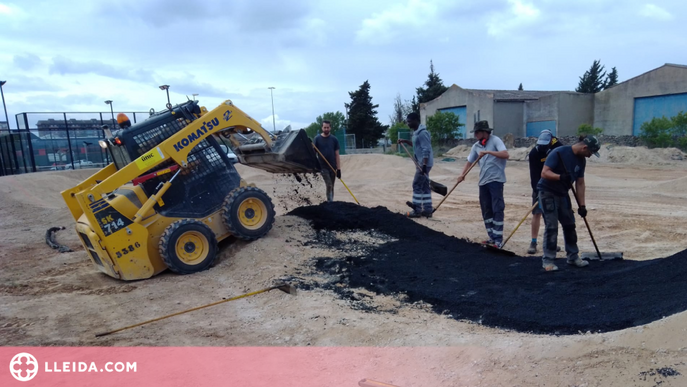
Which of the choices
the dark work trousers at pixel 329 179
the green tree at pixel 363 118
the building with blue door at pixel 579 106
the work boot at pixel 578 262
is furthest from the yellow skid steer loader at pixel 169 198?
the green tree at pixel 363 118

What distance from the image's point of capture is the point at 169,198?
570 centimetres

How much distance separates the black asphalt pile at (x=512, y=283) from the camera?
11.7 feet

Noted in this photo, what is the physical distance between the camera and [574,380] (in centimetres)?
250

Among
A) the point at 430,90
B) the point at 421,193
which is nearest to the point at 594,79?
the point at 430,90

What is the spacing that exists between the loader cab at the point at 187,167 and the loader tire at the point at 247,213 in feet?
0.74

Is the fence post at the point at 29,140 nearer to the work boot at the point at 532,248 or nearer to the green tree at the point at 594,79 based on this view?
the work boot at the point at 532,248

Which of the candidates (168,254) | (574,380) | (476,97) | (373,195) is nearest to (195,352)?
(168,254)

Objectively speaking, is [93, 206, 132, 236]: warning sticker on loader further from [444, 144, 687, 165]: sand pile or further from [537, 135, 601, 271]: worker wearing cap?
[444, 144, 687, 165]: sand pile

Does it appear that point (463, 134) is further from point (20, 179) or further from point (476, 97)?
point (20, 179)

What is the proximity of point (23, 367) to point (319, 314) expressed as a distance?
7.55 ft

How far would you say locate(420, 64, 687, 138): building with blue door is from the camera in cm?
2662

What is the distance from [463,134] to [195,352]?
110 ft

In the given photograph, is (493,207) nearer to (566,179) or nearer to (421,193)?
(566,179)

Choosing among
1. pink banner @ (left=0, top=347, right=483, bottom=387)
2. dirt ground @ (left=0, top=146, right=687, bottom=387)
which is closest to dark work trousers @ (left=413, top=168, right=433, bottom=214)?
dirt ground @ (left=0, top=146, right=687, bottom=387)
